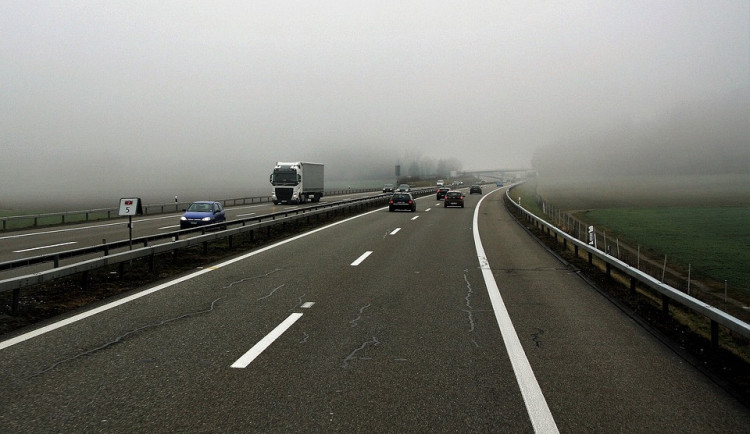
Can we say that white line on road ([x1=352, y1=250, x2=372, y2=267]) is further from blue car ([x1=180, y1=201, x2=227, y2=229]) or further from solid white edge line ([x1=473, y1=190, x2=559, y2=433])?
blue car ([x1=180, y1=201, x2=227, y2=229])

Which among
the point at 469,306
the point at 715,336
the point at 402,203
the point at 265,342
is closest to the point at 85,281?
the point at 265,342

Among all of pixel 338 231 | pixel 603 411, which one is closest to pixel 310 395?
pixel 603 411

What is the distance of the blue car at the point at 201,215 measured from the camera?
20594 millimetres

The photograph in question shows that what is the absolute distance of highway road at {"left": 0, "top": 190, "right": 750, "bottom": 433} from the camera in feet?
12.8

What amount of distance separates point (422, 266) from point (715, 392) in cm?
766

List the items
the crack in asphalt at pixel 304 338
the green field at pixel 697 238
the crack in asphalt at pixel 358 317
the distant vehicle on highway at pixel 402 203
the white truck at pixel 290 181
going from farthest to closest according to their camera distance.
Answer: the white truck at pixel 290 181, the distant vehicle on highway at pixel 402 203, the green field at pixel 697 238, the crack in asphalt at pixel 358 317, the crack in asphalt at pixel 304 338

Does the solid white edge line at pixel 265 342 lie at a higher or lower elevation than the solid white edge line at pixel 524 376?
higher

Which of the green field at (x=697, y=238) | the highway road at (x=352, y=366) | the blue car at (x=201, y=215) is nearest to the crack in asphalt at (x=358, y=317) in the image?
the highway road at (x=352, y=366)

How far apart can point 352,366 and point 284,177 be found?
4027cm

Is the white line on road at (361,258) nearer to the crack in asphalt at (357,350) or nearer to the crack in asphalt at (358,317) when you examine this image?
the crack in asphalt at (358,317)

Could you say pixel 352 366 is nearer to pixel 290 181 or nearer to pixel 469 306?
pixel 469 306

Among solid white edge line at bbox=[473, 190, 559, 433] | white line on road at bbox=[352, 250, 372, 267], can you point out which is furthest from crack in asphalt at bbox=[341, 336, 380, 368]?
white line on road at bbox=[352, 250, 372, 267]

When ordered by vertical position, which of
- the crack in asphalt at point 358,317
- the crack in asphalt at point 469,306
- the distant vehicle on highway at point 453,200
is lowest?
the crack in asphalt at point 469,306

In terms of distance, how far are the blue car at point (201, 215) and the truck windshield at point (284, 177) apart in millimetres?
21802
